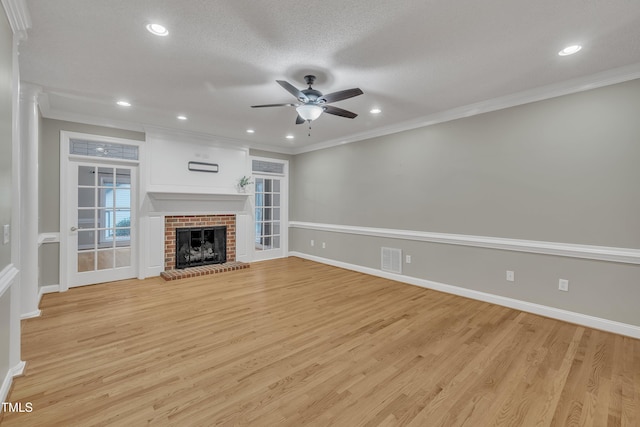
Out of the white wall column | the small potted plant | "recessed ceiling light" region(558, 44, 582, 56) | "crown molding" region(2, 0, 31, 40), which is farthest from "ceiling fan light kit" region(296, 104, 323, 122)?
the small potted plant

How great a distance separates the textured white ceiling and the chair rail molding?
1.78 meters

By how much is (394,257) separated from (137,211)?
449 centimetres

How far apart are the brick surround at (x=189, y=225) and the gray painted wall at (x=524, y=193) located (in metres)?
2.72

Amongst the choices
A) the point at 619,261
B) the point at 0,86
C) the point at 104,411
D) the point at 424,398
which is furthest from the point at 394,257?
the point at 0,86

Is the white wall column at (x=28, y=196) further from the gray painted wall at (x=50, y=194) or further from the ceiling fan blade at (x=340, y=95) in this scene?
the ceiling fan blade at (x=340, y=95)

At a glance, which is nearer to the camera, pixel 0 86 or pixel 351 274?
pixel 0 86

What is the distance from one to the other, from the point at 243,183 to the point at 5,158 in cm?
416

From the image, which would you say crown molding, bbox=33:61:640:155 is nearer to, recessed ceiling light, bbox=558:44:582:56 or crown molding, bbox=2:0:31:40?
recessed ceiling light, bbox=558:44:582:56

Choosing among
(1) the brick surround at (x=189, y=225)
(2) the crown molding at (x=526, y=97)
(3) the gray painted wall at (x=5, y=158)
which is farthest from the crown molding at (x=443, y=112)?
(3) the gray painted wall at (x=5, y=158)

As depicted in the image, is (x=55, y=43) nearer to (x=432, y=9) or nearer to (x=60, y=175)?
(x=60, y=175)

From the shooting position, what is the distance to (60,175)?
13.9 feet

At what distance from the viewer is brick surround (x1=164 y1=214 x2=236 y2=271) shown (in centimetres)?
526

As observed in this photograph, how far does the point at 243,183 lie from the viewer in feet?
19.8

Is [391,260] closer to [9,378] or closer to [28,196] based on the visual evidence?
[9,378]
